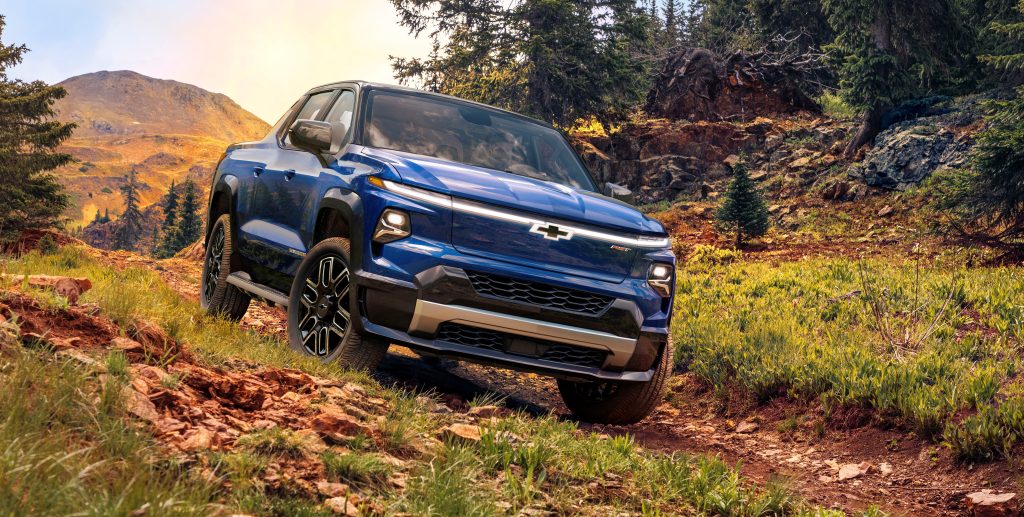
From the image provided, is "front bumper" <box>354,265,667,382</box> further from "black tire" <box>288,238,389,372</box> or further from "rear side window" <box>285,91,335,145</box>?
"rear side window" <box>285,91,335,145</box>

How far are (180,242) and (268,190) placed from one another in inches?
2525

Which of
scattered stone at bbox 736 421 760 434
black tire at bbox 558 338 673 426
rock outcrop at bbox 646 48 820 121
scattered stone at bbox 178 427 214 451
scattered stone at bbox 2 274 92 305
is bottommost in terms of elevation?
scattered stone at bbox 736 421 760 434

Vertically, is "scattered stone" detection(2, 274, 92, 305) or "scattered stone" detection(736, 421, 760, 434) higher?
"scattered stone" detection(2, 274, 92, 305)

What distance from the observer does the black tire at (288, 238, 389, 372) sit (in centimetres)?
507

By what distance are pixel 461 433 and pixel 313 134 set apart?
2646mm

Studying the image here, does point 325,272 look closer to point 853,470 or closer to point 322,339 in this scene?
point 322,339

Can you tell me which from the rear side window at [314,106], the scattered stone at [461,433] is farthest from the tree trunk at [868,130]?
the scattered stone at [461,433]

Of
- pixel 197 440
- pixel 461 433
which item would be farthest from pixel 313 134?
pixel 197 440

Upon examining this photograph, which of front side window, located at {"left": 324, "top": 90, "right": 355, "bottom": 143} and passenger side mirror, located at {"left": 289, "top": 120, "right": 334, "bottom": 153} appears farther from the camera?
front side window, located at {"left": 324, "top": 90, "right": 355, "bottom": 143}

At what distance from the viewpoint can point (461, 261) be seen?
15.6 ft

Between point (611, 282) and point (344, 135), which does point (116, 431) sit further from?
point (344, 135)

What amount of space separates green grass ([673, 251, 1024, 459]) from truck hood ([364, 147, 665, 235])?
7.66 feet

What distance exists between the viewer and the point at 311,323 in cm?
558

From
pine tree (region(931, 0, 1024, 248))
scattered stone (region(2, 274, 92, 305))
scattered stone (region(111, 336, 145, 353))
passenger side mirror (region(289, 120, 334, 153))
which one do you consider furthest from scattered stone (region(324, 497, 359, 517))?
pine tree (region(931, 0, 1024, 248))
